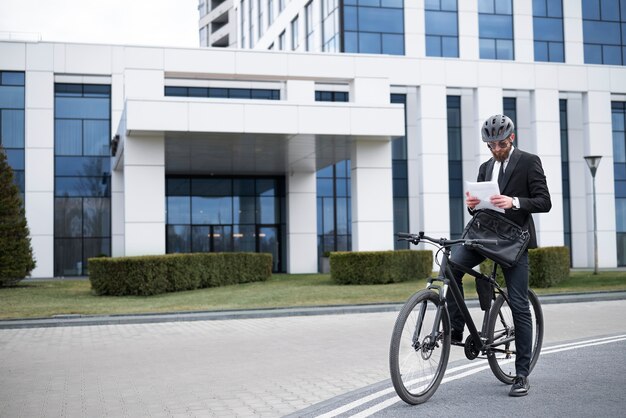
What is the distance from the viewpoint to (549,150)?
107ft

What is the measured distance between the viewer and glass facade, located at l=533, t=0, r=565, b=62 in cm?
3734

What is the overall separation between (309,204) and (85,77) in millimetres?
11268

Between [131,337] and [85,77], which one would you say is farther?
[85,77]

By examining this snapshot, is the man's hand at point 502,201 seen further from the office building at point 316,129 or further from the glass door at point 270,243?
the glass door at point 270,243

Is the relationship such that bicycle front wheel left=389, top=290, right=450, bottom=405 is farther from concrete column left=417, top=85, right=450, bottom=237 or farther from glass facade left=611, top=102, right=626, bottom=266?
glass facade left=611, top=102, right=626, bottom=266

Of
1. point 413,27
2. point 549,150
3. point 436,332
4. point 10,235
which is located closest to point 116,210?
point 10,235

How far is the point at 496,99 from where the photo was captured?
3259 cm

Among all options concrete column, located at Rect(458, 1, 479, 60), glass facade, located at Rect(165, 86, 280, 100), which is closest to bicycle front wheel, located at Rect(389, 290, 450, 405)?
glass facade, located at Rect(165, 86, 280, 100)

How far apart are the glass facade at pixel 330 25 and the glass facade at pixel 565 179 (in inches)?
463

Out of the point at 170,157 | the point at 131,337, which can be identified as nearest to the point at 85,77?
the point at 170,157

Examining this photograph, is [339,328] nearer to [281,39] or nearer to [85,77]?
[85,77]

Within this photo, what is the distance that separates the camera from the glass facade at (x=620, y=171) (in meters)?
37.3

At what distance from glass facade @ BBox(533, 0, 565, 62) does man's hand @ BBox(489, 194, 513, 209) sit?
110 feet

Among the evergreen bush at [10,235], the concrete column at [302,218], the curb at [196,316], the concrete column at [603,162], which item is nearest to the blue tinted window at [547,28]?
the concrete column at [603,162]
